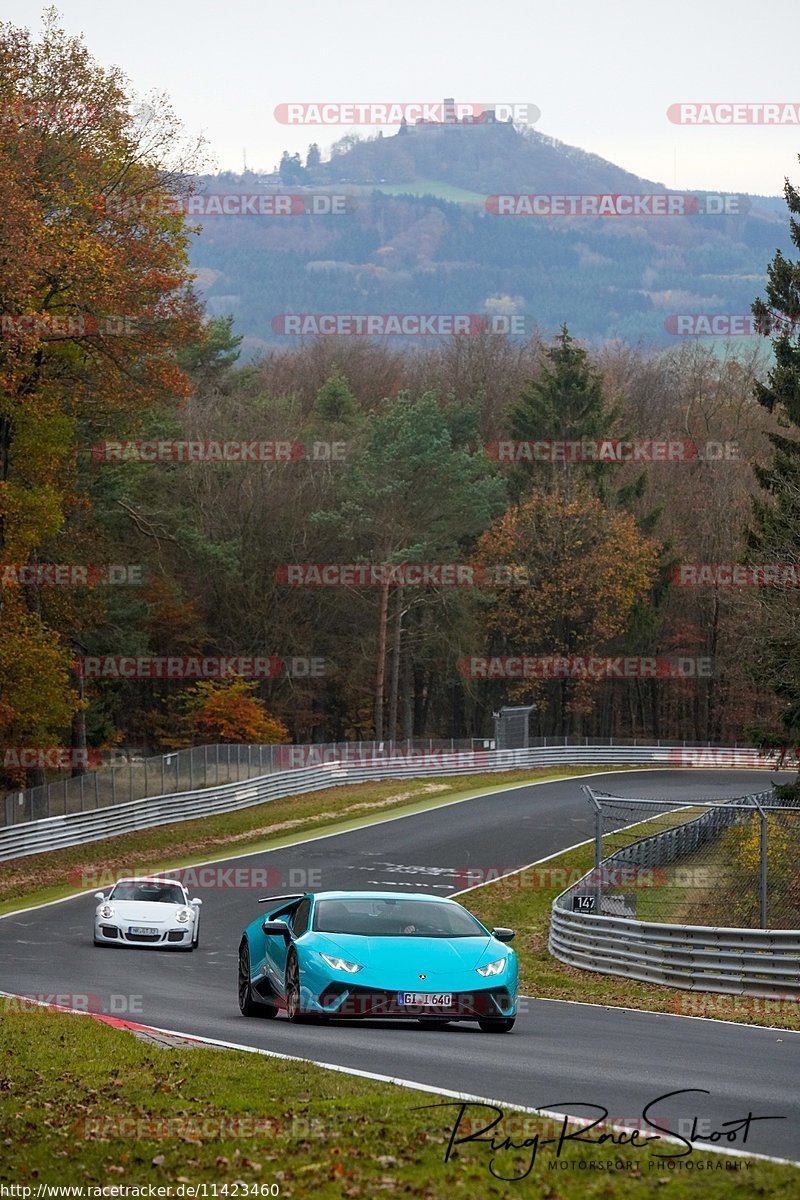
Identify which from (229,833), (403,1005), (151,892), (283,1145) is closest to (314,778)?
(229,833)

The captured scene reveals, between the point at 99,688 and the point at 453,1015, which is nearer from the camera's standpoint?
the point at 453,1015

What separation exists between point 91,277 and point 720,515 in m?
48.3

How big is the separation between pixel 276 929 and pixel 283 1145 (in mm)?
6297

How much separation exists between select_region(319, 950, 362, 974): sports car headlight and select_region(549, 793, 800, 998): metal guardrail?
638cm

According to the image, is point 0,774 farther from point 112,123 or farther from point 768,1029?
point 768,1029

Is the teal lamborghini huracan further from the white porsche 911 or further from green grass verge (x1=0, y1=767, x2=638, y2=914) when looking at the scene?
green grass verge (x1=0, y1=767, x2=638, y2=914)

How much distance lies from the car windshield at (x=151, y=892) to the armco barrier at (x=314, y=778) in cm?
1308

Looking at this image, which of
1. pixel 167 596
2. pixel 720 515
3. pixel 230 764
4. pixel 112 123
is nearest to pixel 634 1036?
pixel 112 123

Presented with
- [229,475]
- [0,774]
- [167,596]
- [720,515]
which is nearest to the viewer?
[0,774]

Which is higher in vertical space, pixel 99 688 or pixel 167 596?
pixel 167 596

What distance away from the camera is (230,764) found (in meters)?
49.9

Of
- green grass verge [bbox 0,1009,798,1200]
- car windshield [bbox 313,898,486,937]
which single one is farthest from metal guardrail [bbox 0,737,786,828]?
green grass verge [bbox 0,1009,798,1200]

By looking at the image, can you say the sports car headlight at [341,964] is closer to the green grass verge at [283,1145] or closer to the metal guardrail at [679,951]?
the green grass verge at [283,1145]

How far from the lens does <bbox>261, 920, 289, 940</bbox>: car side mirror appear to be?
14016mm
